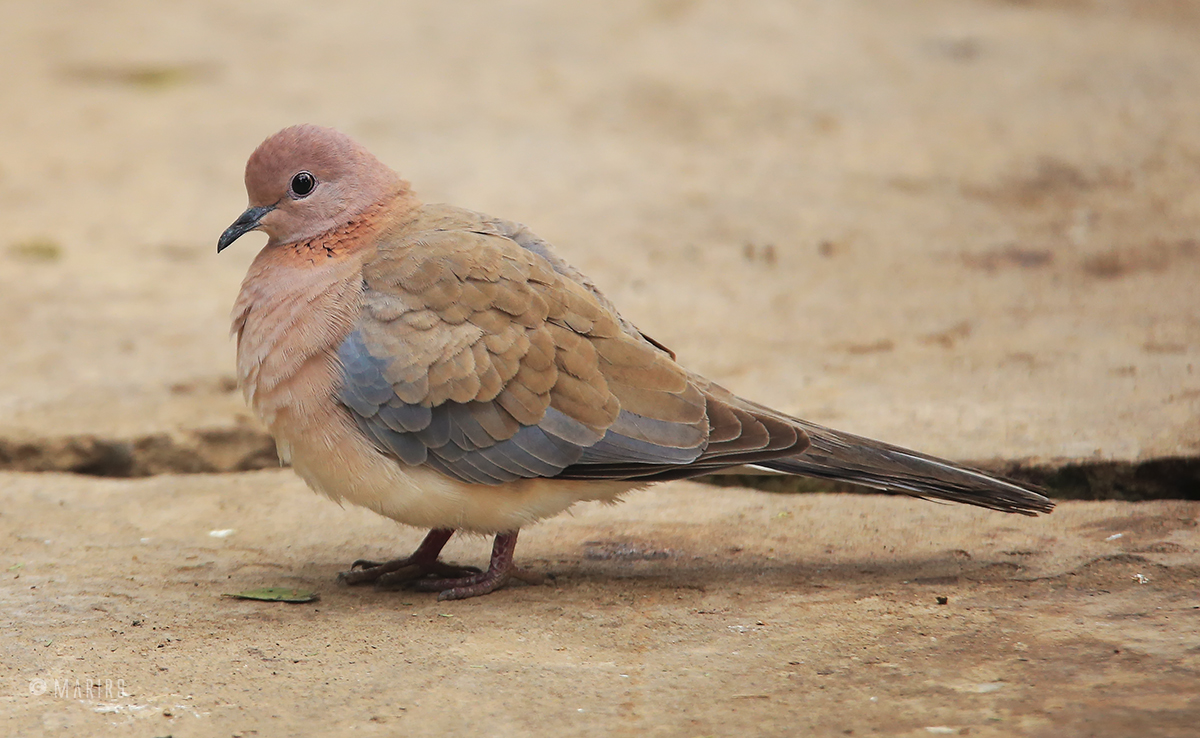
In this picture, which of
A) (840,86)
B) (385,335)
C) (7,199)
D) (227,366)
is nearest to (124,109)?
(7,199)

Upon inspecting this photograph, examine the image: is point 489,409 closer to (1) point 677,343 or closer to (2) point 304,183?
(2) point 304,183

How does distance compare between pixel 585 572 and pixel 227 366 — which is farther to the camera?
pixel 227 366

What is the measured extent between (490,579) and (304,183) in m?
1.36

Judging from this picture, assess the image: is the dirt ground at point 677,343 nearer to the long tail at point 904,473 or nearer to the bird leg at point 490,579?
the bird leg at point 490,579

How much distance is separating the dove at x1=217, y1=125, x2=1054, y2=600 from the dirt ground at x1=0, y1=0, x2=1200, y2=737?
0.29 meters

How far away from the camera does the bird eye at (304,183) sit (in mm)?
4008

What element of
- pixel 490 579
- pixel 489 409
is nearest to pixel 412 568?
pixel 490 579

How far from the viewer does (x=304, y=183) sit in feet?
13.1

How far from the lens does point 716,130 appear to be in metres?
8.05

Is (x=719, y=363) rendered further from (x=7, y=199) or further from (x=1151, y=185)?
(x=7, y=199)

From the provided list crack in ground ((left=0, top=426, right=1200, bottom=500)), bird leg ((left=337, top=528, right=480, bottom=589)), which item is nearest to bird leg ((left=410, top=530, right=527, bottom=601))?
bird leg ((left=337, top=528, right=480, bottom=589))

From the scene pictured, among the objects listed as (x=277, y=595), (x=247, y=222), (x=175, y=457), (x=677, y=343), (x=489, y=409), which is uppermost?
(x=247, y=222)

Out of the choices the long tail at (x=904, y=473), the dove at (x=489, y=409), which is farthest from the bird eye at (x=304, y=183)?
the long tail at (x=904, y=473)

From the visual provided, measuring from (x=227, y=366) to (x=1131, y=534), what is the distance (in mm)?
3613
